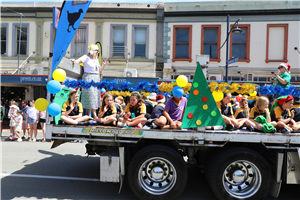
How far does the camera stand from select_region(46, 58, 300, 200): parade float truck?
3.63 metres

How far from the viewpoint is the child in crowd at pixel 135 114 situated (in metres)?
4.32

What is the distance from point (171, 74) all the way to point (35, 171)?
11.6m

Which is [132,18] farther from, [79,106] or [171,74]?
[79,106]

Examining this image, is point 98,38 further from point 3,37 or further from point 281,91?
point 281,91

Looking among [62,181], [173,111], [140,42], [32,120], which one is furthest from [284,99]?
[140,42]

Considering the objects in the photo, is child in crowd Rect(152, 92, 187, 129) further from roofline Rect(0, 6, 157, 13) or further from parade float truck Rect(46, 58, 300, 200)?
roofline Rect(0, 6, 157, 13)

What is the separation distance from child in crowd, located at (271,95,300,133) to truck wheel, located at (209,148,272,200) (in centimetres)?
79

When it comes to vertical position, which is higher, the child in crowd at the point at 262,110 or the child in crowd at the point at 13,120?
the child in crowd at the point at 262,110

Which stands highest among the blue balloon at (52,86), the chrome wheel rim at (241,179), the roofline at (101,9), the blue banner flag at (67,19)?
the roofline at (101,9)

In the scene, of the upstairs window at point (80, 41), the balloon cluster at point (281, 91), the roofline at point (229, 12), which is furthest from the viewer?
the upstairs window at point (80, 41)

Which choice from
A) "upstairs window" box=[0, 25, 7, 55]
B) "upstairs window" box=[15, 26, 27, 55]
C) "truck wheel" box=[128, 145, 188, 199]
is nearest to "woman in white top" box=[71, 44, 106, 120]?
"truck wheel" box=[128, 145, 188, 199]

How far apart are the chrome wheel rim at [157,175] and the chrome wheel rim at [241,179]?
91 cm

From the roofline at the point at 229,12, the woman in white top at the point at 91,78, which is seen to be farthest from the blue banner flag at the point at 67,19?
the roofline at the point at 229,12

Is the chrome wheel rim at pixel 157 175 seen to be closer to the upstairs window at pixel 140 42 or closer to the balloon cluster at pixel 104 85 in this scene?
the balloon cluster at pixel 104 85
